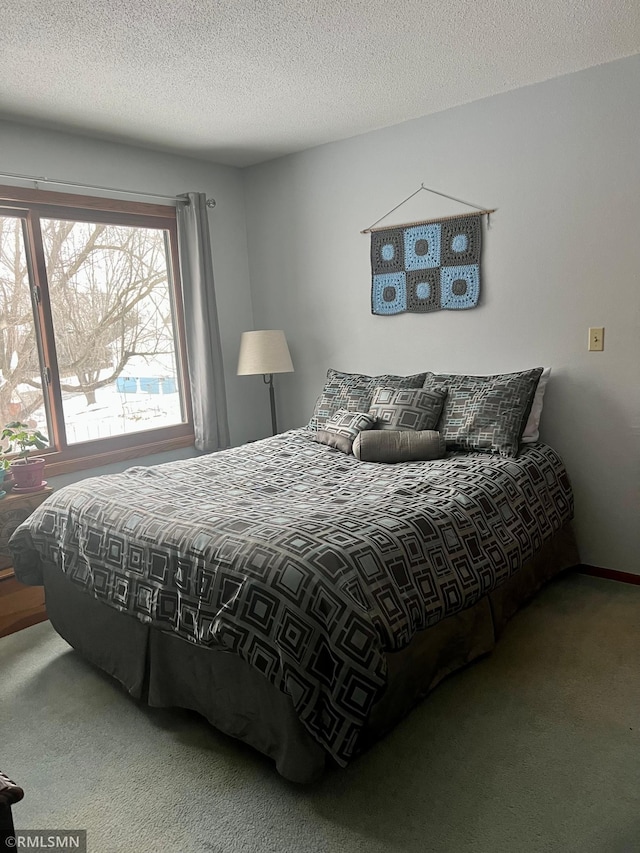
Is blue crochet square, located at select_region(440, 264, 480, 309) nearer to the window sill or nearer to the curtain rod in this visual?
the curtain rod

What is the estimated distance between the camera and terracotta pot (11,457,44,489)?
3.21 m

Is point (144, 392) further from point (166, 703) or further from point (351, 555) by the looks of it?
point (351, 555)

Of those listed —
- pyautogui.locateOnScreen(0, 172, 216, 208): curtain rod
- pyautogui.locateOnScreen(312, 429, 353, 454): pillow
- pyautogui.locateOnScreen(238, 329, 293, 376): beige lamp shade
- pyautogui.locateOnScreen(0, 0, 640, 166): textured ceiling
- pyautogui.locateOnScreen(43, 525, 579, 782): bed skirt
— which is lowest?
pyautogui.locateOnScreen(43, 525, 579, 782): bed skirt

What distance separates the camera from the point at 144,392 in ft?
13.5

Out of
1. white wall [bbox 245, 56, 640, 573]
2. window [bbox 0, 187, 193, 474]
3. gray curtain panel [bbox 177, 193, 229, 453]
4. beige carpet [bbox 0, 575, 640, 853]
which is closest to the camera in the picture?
beige carpet [bbox 0, 575, 640, 853]

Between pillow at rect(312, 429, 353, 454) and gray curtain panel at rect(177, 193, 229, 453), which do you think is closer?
pillow at rect(312, 429, 353, 454)

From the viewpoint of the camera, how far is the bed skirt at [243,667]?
1881mm

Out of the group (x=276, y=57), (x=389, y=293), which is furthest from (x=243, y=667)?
(x=389, y=293)

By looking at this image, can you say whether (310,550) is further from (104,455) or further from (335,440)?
(104,455)

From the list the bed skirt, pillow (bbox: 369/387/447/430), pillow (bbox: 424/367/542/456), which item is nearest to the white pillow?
pillow (bbox: 424/367/542/456)

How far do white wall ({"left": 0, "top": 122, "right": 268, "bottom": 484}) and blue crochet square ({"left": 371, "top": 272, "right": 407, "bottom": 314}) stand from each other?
1111 mm

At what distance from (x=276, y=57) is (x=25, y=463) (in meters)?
2.25

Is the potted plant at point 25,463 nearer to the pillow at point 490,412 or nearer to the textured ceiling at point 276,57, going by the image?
the textured ceiling at point 276,57

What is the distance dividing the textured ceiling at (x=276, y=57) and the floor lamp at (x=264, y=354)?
1226mm
